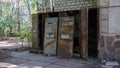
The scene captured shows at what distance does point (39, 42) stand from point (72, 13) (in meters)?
1.97

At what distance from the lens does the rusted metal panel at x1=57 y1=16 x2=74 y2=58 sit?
20.8ft

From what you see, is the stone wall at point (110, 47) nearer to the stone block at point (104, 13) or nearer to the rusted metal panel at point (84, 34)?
the rusted metal panel at point (84, 34)

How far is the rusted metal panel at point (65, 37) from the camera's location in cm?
634

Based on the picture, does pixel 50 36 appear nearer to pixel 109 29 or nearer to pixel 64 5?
pixel 64 5

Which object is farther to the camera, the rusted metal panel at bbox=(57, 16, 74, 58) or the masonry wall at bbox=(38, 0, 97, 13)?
the masonry wall at bbox=(38, 0, 97, 13)

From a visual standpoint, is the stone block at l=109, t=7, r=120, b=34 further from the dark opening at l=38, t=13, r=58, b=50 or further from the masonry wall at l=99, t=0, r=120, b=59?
the dark opening at l=38, t=13, r=58, b=50

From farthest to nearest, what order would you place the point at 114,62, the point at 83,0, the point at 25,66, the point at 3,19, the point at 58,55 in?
the point at 3,19 < the point at 83,0 < the point at 58,55 < the point at 114,62 < the point at 25,66

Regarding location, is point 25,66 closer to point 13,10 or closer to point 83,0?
point 83,0

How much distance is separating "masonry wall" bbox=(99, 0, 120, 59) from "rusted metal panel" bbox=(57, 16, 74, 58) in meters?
1.09


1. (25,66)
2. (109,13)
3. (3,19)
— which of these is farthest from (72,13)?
(3,19)

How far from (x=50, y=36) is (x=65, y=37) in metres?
0.74

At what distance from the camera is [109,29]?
5.82m

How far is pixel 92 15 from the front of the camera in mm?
6922

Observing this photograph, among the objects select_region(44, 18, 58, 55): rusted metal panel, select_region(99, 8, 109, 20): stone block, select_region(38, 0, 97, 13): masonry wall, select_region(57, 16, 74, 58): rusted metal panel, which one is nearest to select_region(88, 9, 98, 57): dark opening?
select_region(38, 0, 97, 13): masonry wall
